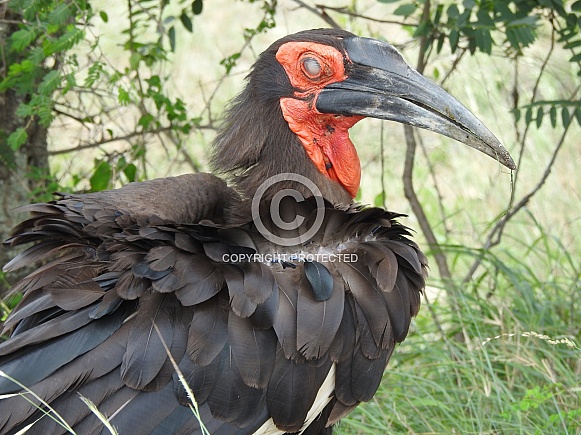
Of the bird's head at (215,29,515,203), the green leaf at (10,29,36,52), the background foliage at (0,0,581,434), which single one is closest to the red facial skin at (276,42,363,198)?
the bird's head at (215,29,515,203)

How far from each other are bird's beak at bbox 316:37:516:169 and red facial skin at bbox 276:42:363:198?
0.04 meters

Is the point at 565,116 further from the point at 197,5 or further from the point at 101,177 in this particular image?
the point at 101,177

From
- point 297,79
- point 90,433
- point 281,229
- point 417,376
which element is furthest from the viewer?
point 417,376

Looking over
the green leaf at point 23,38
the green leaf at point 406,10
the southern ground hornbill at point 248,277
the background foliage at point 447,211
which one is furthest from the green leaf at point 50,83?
the green leaf at point 406,10

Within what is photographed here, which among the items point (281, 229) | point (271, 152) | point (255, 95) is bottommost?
point (281, 229)

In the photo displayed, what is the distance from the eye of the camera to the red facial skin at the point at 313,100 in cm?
337

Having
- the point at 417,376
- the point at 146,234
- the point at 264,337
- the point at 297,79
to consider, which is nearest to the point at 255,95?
the point at 297,79

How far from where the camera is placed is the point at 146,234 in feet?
9.66

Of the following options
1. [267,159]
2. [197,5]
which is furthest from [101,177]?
[267,159]

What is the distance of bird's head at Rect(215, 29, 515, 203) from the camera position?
3289 mm

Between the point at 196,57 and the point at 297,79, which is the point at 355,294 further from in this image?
the point at 196,57

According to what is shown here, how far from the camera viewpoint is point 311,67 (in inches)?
133

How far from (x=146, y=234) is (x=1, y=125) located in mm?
1905

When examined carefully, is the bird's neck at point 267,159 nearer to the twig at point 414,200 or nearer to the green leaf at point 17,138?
the green leaf at point 17,138
